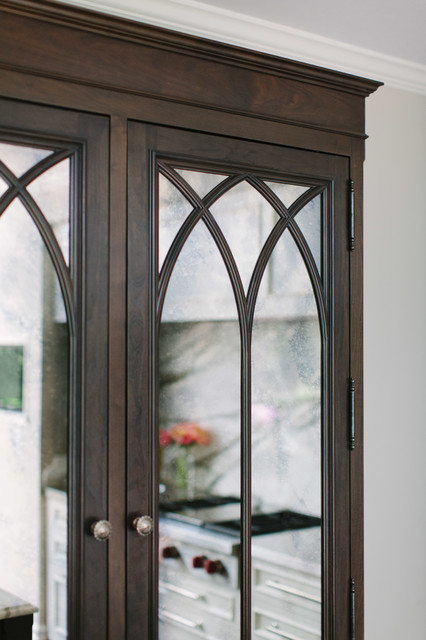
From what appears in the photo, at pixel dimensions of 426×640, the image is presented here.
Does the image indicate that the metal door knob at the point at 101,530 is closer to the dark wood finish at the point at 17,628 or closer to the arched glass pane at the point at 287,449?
the dark wood finish at the point at 17,628

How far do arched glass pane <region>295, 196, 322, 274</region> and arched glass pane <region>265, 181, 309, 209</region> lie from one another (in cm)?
3

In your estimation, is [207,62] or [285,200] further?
[285,200]

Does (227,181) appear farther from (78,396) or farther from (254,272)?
(78,396)

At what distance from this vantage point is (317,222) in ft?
5.62

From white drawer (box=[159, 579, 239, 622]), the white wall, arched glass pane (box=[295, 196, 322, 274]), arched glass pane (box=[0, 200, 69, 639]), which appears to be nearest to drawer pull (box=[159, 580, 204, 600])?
white drawer (box=[159, 579, 239, 622])

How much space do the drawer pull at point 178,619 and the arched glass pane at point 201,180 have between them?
0.88 m

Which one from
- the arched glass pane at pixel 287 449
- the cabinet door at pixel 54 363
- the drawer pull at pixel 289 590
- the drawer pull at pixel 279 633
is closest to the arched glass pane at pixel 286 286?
the arched glass pane at pixel 287 449

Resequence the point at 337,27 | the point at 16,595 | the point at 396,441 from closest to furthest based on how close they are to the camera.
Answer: the point at 16,595
the point at 337,27
the point at 396,441

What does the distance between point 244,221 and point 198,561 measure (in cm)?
74

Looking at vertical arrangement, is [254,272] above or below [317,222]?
below

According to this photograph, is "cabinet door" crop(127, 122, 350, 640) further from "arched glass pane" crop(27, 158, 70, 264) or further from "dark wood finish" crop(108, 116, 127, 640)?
"arched glass pane" crop(27, 158, 70, 264)

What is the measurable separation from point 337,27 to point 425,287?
0.88 m

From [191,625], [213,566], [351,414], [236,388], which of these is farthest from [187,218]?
[191,625]

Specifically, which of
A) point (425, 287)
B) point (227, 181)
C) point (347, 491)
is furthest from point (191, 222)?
point (425, 287)
